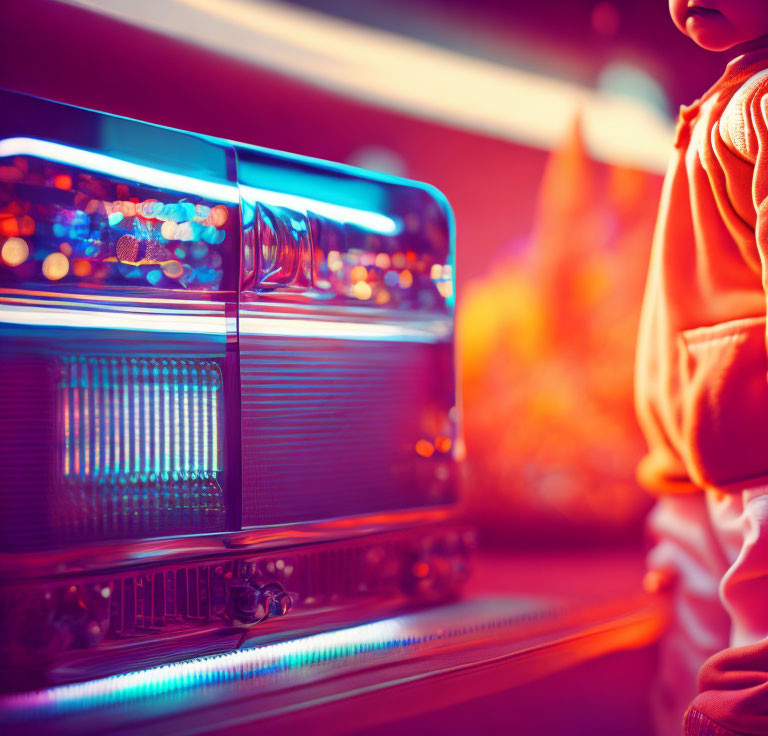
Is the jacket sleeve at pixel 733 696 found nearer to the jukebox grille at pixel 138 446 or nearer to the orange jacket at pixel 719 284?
the orange jacket at pixel 719 284

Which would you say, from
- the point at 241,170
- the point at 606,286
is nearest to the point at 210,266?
the point at 241,170

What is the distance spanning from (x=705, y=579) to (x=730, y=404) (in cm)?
31

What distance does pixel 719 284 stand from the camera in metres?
0.79

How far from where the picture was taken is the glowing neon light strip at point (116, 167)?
0.69 m

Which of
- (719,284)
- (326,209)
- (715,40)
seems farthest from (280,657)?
(715,40)

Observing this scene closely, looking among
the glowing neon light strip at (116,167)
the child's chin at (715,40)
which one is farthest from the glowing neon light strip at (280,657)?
the child's chin at (715,40)

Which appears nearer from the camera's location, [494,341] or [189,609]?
[189,609]

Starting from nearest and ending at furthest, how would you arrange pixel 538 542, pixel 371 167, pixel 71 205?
pixel 71 205, pixel 371 167, pixel 538 542

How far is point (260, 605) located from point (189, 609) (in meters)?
0.08

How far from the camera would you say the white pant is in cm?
76

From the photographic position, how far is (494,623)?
0.96 m

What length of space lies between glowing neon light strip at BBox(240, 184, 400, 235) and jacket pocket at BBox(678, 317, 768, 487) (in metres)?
0.42

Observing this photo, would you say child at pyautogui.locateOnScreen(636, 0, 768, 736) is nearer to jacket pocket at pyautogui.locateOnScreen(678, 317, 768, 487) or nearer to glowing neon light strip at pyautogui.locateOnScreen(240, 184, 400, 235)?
jacket pocket at pyautogui.locateOnScreen(678, 317, 768, 487)

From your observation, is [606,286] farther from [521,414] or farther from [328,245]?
[328,245]
